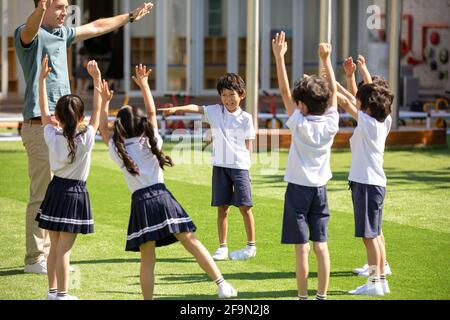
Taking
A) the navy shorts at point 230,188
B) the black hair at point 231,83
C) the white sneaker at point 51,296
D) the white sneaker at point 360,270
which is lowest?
the white sneaker at point 360,270

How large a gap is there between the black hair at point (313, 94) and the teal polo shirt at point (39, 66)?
221cm

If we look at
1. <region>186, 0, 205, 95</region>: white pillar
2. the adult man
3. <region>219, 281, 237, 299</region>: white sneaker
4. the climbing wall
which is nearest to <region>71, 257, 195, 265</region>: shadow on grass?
the adult man

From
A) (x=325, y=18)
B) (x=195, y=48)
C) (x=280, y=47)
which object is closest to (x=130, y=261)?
(x=280, y=47)

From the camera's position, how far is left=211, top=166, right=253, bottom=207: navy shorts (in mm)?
9383

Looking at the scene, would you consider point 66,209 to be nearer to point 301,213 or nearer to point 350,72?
point 301,213

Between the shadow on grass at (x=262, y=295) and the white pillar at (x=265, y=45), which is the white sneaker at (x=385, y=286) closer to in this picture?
Result: the shadow on grass at (x=262, y=295)

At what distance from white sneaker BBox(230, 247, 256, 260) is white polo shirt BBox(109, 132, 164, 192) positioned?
221cm

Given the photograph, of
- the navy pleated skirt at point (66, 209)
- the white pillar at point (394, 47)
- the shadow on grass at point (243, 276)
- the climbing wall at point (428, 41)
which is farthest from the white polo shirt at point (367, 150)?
the climbing wall at point (428, 41)

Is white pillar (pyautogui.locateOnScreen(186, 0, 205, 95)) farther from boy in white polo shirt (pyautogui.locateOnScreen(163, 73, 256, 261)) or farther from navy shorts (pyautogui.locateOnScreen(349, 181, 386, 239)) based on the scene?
navy shorts (pyautogui.locateOnScreen(349, 181, 386, 239))

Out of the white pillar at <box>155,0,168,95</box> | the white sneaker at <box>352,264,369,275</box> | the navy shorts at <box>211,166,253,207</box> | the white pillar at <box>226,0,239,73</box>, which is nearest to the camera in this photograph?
the white sneaker at <box>352,264,369,275</box>

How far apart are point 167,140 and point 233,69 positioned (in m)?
7.93

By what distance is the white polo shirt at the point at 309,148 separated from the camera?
24.4 ft

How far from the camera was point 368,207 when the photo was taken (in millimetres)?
8070

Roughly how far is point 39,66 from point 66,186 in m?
1.36
